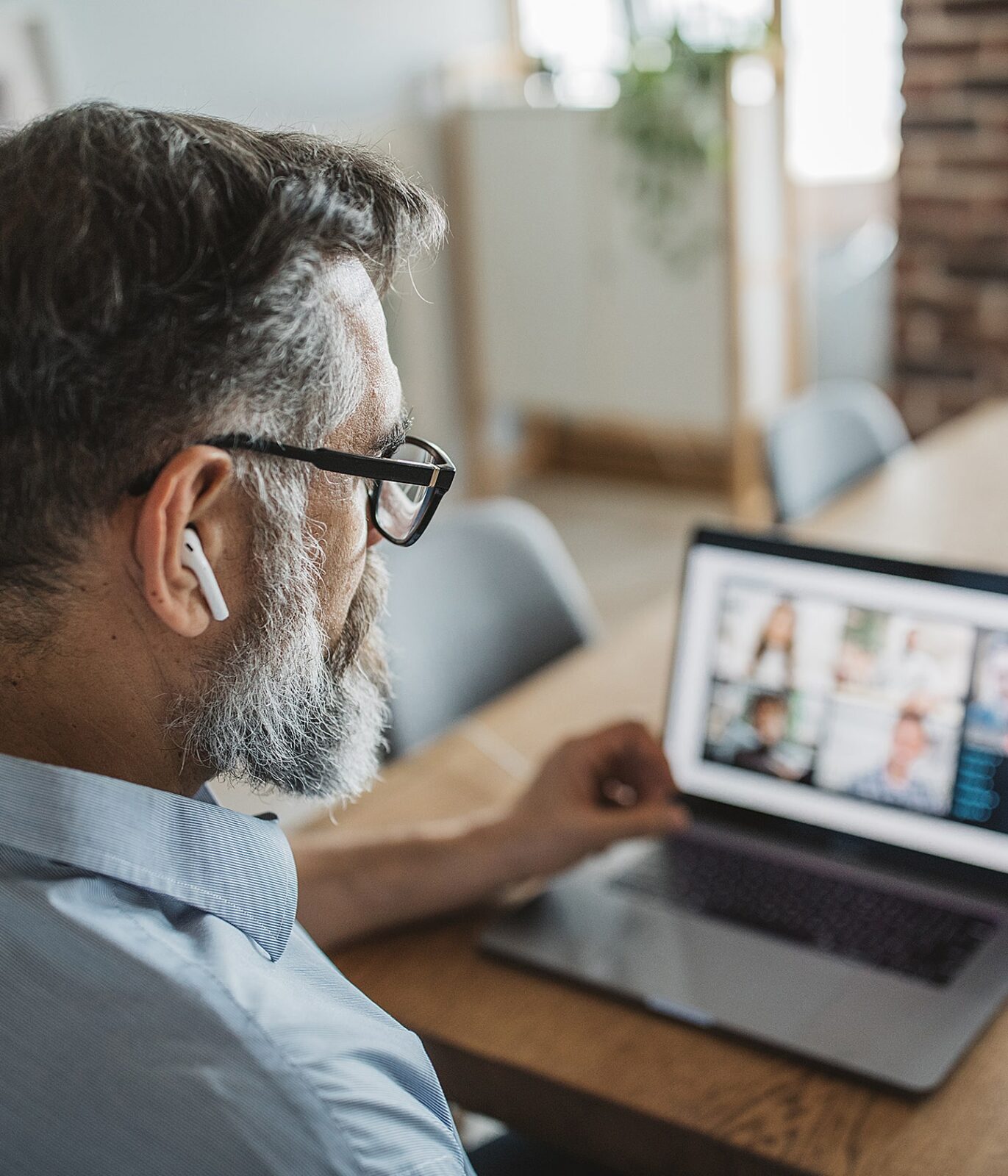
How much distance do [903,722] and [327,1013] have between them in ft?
2.10

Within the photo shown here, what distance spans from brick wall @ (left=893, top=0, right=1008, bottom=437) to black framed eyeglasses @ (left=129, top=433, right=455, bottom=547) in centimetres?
342

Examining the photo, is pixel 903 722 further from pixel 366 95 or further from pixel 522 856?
pixel 366 95

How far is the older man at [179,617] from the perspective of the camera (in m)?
0.59

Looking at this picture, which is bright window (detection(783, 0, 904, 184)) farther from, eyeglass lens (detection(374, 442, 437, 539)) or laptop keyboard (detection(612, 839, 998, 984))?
eyeglass lens (detection(374, 442, 437, 539))

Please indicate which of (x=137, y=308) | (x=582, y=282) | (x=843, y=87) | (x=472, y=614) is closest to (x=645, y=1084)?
(x=137, y=308)

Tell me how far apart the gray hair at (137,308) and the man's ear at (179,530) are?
14 millimetres

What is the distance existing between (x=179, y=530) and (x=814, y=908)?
69cm

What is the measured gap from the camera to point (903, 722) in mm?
1133

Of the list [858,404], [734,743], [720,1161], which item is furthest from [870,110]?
[720,1161]

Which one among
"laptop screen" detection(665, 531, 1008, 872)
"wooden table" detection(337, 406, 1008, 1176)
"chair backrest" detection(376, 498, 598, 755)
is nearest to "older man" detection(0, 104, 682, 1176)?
"wooden table" detection(337, 406, 1008, 1176)

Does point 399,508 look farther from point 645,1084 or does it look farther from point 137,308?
point 645,1084

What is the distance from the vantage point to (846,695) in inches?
45.8

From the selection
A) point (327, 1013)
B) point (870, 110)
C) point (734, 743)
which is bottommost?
point (734, 743)

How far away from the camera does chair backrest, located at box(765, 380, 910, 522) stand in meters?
2.37
